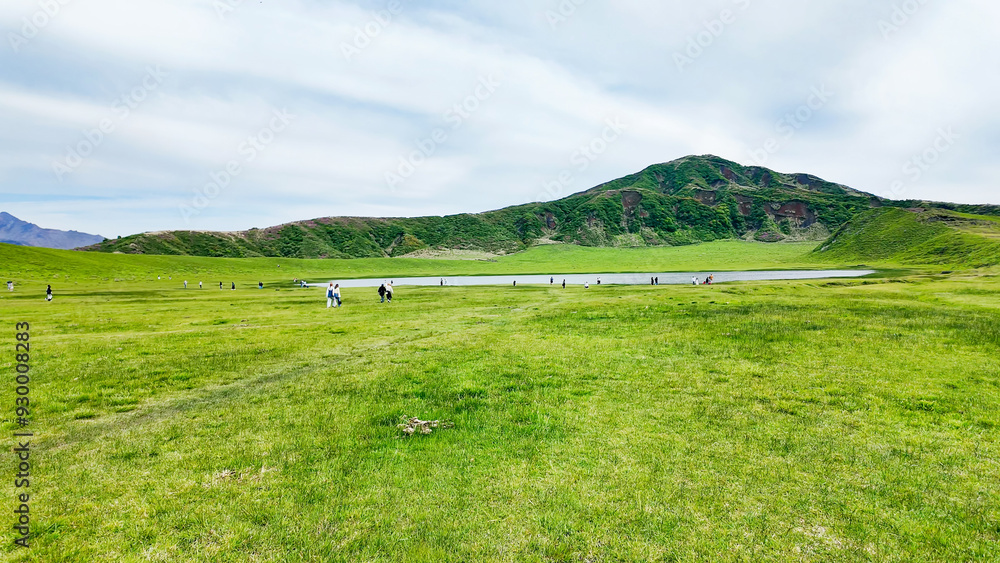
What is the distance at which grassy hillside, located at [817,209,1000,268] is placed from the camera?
116250mm

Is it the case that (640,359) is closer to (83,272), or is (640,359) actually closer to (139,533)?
(139,533)

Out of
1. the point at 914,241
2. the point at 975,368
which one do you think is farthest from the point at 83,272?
the point at 914,241

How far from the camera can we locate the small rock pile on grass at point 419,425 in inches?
484

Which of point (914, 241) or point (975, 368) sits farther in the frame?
point (914, 241)

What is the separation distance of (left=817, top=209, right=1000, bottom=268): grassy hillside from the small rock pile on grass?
143857mm

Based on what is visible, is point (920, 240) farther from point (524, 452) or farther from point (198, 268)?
point (198, 268)

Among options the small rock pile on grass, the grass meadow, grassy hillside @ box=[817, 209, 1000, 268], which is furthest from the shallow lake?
the small rock pile on grass

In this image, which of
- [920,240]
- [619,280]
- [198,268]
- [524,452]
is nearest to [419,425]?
[524,452]

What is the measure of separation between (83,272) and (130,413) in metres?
140

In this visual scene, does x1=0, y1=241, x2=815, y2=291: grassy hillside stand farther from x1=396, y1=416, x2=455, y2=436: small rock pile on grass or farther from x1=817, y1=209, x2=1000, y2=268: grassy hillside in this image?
x1=396, y1=416, x2=455, y2=436: small rock pile on grass

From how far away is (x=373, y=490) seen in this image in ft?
30.0

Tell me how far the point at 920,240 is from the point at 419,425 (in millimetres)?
213137

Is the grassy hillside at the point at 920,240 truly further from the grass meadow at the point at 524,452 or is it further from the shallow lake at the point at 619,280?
the grass meadow at the point at 524,452

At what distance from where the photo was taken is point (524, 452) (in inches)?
432
